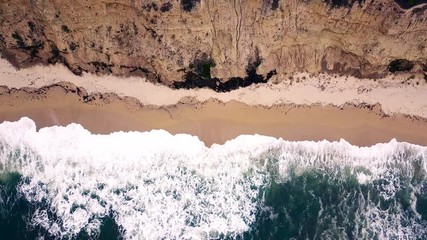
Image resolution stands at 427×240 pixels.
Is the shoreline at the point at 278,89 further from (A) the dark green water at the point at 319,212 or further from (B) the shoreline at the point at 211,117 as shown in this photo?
(A) the dark green water at the point at 319,212

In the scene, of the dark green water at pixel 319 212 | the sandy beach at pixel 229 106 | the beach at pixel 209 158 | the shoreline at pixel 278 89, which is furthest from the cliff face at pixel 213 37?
the dark green water at pixel 319 212

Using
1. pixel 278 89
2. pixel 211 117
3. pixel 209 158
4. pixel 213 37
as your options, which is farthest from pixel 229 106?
pixel 213 37

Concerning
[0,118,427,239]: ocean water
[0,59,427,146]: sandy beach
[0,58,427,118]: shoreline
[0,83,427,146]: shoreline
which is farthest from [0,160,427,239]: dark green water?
[0,58,427,118]: shoreline

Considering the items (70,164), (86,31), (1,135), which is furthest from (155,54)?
(1,135)

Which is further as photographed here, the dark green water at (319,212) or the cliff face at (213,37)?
the dark green water at (319,212)

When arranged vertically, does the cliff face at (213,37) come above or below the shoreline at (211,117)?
above

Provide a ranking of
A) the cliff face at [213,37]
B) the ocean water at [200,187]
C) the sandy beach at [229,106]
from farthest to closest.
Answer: the sandy beach at [229,106], the ocean water at [200,187], the cliff face at [213,37]
